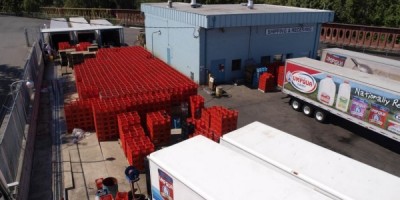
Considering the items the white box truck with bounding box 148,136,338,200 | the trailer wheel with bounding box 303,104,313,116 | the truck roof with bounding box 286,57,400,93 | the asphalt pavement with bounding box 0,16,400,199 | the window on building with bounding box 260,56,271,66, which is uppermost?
the truck roof with bounding box 286,57,400,93

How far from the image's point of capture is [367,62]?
81.5 ft

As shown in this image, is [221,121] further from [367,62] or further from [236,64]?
[367,62]

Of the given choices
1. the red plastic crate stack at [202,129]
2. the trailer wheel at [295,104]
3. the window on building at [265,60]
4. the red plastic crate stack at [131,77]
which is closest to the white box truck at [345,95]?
the trailer wheel at [295,104]

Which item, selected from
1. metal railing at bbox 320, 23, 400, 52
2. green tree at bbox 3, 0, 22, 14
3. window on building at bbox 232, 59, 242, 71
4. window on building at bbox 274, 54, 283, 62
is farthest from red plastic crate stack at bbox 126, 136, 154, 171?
green tree at bbox 3, 0, 22, 14

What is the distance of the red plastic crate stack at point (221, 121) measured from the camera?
53.6ft

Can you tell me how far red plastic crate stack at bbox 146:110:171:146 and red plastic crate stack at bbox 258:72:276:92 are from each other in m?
11.2

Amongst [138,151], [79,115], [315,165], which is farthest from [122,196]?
[79,115]

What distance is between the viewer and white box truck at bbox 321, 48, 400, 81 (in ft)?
76.0

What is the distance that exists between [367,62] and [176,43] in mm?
16755

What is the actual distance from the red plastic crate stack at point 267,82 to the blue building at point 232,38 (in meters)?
2.93

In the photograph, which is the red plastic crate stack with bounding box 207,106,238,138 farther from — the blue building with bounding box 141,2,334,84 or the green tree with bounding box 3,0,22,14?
the green tree with bounding box 3,0,22,14

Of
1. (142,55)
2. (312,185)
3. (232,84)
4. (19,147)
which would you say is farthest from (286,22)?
(19,147)

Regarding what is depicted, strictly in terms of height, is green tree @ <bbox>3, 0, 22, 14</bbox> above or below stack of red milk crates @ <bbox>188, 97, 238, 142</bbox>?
above

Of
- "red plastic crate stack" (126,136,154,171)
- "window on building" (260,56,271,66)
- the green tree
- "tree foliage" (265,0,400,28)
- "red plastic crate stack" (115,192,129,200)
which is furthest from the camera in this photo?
the green tree
